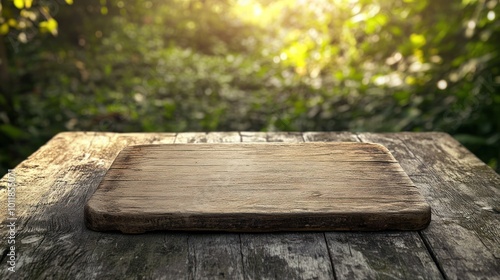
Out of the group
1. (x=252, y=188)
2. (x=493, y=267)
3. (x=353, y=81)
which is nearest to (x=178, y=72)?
(x=353, y=81)

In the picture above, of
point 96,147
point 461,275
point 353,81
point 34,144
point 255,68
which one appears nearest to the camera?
point 461,275

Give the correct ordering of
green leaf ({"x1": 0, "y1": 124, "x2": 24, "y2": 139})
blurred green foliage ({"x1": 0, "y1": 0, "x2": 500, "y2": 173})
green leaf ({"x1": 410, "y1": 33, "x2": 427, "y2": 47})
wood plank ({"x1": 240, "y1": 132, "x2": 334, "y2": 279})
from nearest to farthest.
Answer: wood plank ({"x1": 240, "y1": 132, "x2": 334, "y2": 279}), blurred green foliage ({"x1": 0, "y1": 0, "x2": 500, "y2": 173}), green leaf ({"x1": 0, "y1": 124, "x2": 24, "y2": 139}), green leaf ({"x1": 410, "y1": 33, "x2": 427, "y2": 47})

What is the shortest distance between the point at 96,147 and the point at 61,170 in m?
0.25

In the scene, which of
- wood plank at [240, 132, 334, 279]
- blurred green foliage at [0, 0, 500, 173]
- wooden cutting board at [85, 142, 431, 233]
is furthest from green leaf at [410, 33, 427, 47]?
wood plank at [240, 132, 334, 279]

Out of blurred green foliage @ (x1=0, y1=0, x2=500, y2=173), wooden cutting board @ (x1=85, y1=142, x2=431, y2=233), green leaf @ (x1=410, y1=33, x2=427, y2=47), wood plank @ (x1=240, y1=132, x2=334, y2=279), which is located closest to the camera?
wood plank @ (x1=240, y1=132, x2=334, y2=279)

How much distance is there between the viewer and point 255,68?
6727mm

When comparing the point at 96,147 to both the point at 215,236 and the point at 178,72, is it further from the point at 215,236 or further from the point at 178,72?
the point at 178,72

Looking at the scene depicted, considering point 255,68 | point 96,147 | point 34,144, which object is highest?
point 96,147

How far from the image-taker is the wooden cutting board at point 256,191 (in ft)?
4.09

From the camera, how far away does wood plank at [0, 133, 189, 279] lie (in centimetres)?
111

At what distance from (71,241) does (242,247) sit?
0.39 m

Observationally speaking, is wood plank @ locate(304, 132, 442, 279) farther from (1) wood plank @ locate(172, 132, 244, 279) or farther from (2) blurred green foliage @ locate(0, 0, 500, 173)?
(2) blurred green foliage @ locate(0, 0, 500, 173)

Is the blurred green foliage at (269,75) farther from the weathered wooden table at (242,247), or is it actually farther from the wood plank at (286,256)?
the wood plank at (286,256)

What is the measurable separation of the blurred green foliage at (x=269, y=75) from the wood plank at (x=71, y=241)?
5.71ft
